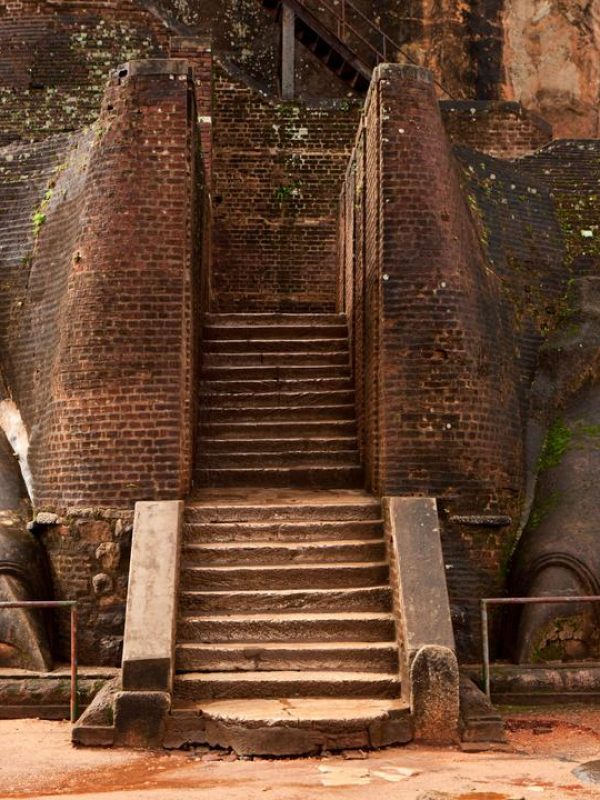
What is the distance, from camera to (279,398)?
1191 centimetres

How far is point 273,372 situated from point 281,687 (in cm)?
457

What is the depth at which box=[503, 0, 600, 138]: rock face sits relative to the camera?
2375cm

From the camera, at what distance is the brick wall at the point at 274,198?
16688 mm

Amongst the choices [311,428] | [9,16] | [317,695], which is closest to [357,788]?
[317,695]

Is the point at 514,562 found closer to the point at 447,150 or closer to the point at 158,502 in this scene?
the point at 158,502

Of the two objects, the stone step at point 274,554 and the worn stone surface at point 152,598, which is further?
the stone step at point 274,554

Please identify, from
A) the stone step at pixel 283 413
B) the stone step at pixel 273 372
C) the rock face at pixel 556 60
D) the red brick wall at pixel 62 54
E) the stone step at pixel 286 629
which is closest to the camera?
the stone step at pixel 286 629

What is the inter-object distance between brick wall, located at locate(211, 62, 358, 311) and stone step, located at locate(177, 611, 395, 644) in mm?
8017

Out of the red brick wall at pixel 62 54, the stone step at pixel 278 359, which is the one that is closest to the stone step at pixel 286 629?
the stone step at pixel 278 359

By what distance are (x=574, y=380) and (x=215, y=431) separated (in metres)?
3.68

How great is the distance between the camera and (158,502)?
955 centimetres

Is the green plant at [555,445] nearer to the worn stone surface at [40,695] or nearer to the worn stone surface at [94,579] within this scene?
the worn stone surface at [94,579]

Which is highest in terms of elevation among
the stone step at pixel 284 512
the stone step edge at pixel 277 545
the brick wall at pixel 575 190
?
the brick wall at pixel 575 190

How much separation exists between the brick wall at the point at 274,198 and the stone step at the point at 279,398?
4535mm
